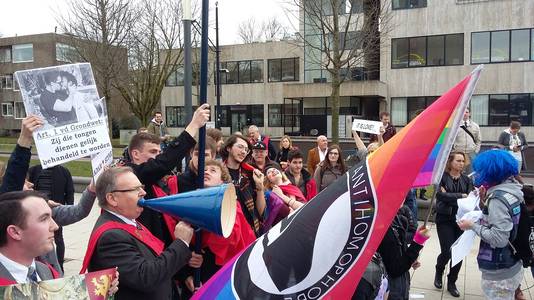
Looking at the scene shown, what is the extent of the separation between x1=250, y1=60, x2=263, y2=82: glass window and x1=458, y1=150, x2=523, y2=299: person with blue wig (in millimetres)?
36064

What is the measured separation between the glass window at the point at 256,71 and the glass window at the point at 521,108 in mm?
19048

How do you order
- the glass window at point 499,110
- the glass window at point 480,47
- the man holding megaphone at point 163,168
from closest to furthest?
the man holding megaphone at point 163,168
the glass window at point 499,110
the glass window at point 480,47

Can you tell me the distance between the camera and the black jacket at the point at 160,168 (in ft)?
10.1

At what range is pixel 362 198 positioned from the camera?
200 cm

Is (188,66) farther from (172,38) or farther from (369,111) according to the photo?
(369,111)

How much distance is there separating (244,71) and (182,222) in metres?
37.9

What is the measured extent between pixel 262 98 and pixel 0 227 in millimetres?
37119

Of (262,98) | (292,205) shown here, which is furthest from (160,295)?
(262,98)

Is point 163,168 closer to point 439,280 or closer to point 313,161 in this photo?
point 439,280

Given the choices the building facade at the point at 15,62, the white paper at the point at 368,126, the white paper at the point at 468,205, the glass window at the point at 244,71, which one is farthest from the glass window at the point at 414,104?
the building facade at the point at 15,62

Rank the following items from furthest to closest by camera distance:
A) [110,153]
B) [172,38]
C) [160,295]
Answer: [172,38], [110,153], [160,295]

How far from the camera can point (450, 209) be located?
5.47 meters

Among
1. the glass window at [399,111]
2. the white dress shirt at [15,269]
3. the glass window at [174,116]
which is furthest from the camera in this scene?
the glass window at [174,116]

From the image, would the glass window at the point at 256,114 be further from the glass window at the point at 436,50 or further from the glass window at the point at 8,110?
the glass window at the point at 8,110
